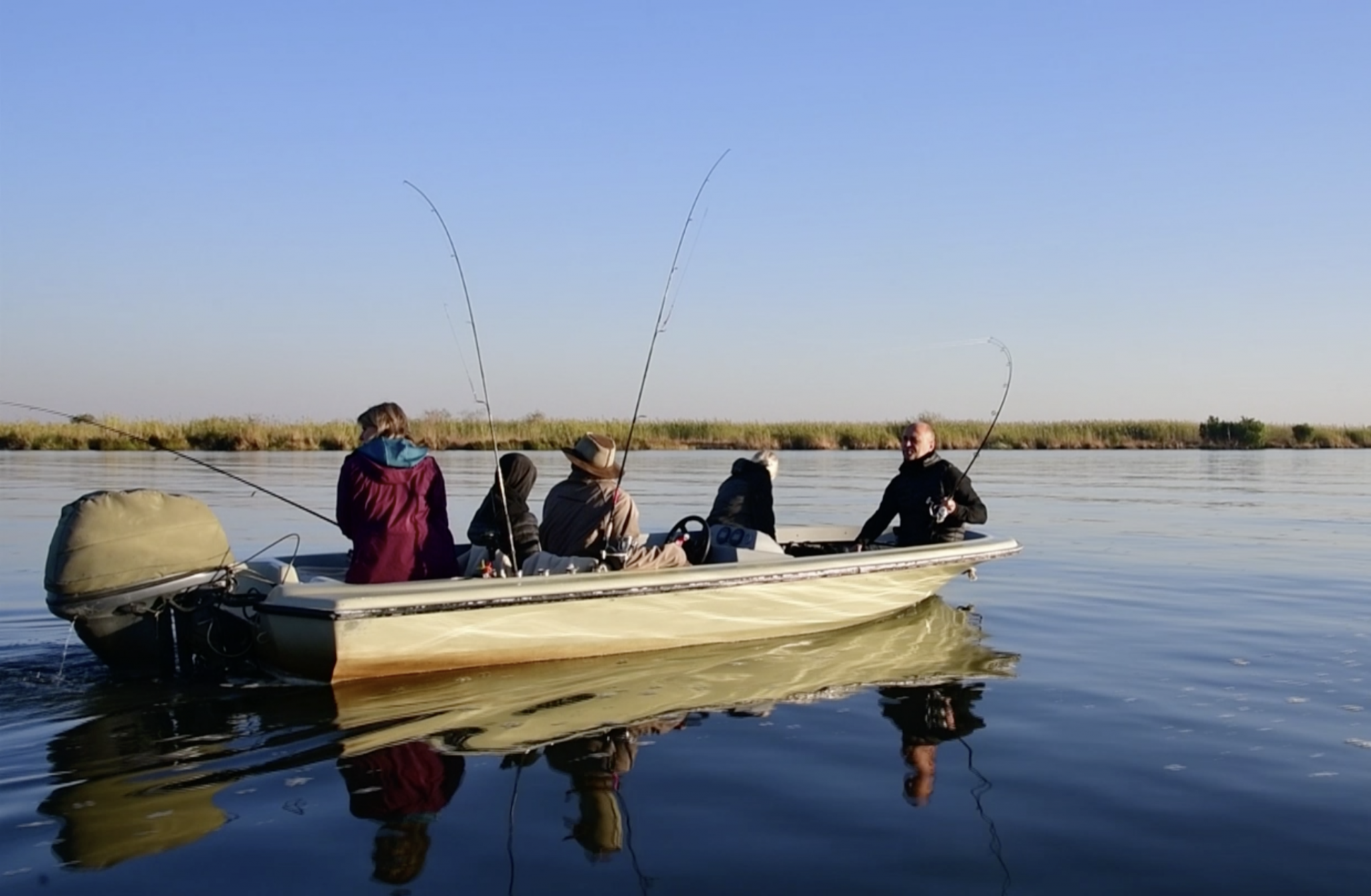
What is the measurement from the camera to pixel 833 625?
834cm

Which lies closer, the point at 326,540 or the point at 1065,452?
the point at 326,540

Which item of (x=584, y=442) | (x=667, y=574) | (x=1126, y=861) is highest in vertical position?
(x=584, y=442)

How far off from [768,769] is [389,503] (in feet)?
8.30

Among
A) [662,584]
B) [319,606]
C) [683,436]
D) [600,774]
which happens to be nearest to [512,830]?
[600,774]

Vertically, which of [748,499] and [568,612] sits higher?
[748,499]

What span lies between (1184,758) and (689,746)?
2.00 meters

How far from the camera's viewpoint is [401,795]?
4465 mm

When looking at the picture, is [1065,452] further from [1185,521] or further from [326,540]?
[326,540]

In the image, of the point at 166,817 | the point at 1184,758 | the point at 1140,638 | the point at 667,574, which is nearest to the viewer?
the point at 166,817

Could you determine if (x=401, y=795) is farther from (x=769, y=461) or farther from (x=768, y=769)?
(x=769, y=461)

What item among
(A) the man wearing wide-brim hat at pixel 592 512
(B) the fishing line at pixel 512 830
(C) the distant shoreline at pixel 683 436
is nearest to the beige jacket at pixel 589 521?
(A) the man wearing wide-brim hat at pixel 592 512

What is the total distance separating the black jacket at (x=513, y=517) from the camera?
731cm

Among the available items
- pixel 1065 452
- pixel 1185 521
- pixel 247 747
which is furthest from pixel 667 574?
pixel 1065 452

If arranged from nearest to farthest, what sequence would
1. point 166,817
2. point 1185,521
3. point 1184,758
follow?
point 166,817
point 1184,758
point 1185,521
